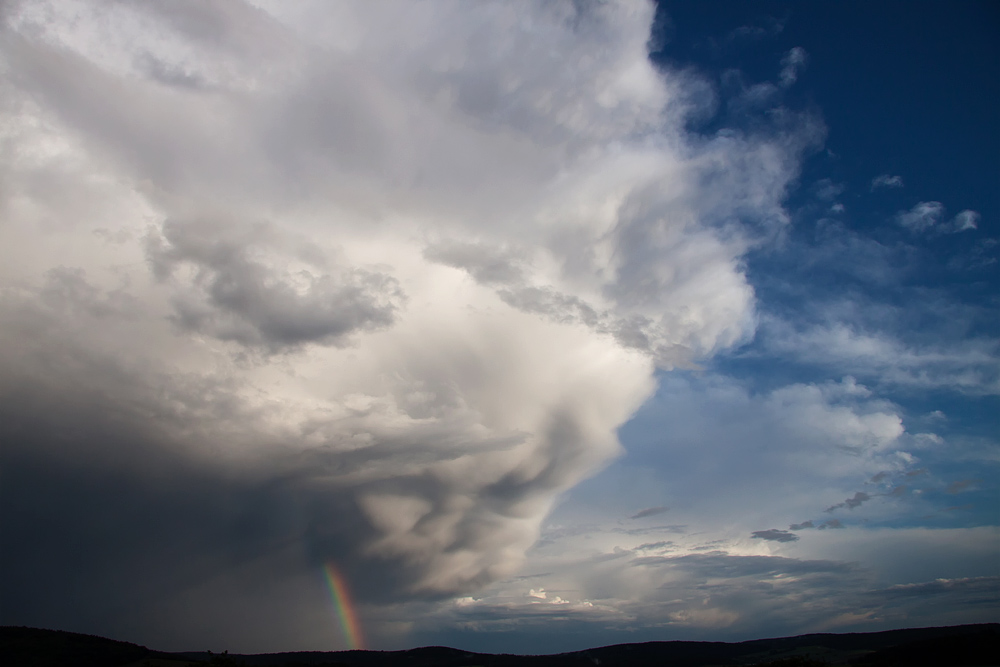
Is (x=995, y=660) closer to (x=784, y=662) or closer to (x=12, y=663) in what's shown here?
(x=784, y=662)

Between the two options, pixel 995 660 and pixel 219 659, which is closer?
pixel 219 659

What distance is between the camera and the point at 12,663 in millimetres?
196125

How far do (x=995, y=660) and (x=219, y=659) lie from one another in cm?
23569

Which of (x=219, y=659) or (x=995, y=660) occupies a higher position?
(x=219, y=659)

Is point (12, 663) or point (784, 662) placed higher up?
point (12, 663)

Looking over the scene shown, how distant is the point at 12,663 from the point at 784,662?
796ft

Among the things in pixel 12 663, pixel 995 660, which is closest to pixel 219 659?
pixel 12 663

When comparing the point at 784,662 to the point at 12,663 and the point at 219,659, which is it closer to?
the point at 219,659

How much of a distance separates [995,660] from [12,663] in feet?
1035

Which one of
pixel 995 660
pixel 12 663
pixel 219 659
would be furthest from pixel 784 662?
pixel 12 663

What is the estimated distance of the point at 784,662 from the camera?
173375 millimetres

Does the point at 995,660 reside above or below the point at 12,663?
below

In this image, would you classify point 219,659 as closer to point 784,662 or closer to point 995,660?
point 784,662

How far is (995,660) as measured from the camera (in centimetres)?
18938
